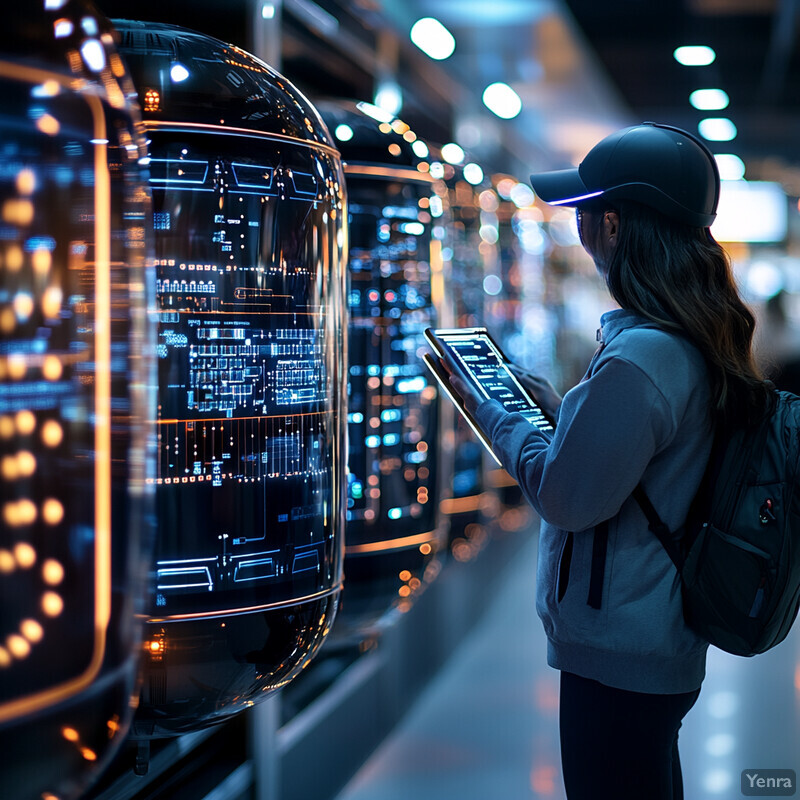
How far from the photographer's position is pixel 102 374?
45.0 inches

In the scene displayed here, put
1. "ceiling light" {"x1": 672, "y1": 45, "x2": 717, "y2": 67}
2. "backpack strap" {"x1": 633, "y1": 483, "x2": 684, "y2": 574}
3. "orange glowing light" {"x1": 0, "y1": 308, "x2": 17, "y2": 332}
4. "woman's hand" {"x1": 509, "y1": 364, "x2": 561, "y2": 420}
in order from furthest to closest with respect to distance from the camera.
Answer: "ceiling light" {"x1": 672, "y1": 45, "x2": 717, "y2": 67}, "woman's hand" {"x1": 509, "y1": 364, "x2": 561, "y2": 420}, "backpack strap" {"x1": 633, "y1": 483, "x2": 684, "y2": 574}, "orange glowing light" {"x1": 0, "y1": 308, "x2": 17, "y2": 332}

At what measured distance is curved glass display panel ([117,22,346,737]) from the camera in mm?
1500

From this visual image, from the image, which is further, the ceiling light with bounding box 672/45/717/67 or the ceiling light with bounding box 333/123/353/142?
the ceiling light with bounding box 672/45/717/67

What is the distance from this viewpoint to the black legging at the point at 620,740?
1636 millimetres

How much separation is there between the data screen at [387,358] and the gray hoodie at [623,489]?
0.84 meters

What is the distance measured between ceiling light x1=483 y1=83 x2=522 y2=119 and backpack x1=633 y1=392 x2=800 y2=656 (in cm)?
440

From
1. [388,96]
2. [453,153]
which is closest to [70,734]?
[453,153]

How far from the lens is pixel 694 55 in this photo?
323 inches

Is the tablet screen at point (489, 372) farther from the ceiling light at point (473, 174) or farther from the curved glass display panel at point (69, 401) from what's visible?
the ceiling light at point (473, 174)

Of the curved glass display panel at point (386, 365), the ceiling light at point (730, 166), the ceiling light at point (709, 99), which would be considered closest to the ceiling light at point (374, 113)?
the curved glass display panel at point (386, 365)

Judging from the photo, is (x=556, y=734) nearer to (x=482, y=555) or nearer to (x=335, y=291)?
(x=482, y=555)

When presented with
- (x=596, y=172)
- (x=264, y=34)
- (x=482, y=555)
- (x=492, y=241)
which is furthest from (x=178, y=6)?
(x=482, y=555)

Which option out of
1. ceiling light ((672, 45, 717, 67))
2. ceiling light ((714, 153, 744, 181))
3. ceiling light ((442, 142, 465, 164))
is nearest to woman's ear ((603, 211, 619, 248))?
ceiling light ((442, 142, 465, 164))

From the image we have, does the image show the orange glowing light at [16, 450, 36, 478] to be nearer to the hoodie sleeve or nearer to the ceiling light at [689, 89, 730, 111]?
the hoodie sleeve
